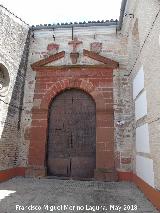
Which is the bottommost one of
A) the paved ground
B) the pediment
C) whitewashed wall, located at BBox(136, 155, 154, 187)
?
the paved ground

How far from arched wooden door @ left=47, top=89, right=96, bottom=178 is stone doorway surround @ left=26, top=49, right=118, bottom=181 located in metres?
0.22

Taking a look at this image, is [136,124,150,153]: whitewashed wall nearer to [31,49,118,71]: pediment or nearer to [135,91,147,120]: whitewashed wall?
[135,91,147,120]: whitewashed wall

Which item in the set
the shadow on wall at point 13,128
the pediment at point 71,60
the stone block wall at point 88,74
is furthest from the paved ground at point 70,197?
the pediment at point 71,60

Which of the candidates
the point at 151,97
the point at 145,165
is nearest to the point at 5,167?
the point at 145,165

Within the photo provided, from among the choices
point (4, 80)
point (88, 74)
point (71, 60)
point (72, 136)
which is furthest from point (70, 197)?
point (71, 60)

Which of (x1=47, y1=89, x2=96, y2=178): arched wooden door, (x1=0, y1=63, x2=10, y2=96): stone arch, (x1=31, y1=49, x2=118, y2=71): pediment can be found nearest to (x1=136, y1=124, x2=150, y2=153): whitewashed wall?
(x1=47, y1=89, x2=96, y2=178): arched wooden door

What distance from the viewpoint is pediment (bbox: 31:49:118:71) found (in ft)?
26.2

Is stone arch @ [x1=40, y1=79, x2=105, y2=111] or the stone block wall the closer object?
the stone block wall

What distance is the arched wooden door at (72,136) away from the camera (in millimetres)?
7297

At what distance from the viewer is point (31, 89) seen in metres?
8.05

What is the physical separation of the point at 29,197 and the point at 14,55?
14.7 feet

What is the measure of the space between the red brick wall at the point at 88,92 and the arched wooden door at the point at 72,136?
0.75ft

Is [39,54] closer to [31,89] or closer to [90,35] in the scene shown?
[31,89]

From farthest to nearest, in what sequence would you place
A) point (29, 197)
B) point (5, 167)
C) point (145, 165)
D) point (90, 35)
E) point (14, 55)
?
point (90, 35)
point (14, 55)
point (5, 167)
point (145, 165)
point (29, 197)
